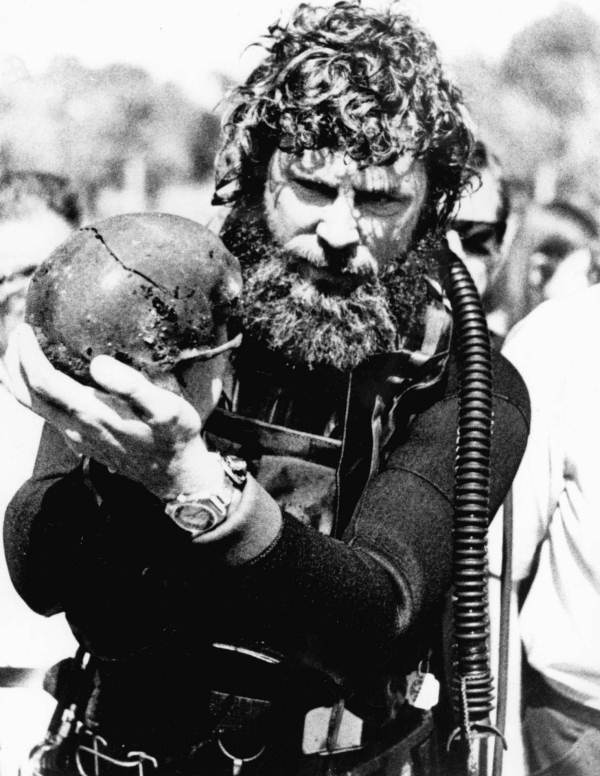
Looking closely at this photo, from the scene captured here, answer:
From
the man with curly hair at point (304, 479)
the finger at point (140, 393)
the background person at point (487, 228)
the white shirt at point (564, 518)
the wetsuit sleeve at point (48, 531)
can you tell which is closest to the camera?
the finger at point (140, 393)

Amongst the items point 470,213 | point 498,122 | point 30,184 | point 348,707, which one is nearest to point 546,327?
point 470,213

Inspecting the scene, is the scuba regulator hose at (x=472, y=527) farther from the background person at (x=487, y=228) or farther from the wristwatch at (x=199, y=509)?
the background person at (x=487, y=228)

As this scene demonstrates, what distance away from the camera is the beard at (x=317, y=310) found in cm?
175

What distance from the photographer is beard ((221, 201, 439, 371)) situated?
1755mm

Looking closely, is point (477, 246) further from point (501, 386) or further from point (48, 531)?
point (48, 531)

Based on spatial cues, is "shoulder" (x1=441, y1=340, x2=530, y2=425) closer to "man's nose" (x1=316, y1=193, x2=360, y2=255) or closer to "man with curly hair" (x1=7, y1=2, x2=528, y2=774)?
"man with curly hair" (x1=7, y1=2, x2=528, y2=774)

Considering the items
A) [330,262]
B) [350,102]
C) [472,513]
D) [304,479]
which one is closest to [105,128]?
[350,102]

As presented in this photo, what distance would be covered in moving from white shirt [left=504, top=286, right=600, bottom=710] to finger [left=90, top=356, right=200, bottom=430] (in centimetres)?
110

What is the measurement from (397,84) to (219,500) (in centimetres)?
96

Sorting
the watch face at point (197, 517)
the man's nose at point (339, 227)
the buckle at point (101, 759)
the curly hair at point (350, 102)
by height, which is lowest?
the buckle at point (101, 759)

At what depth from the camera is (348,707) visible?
5.63ft

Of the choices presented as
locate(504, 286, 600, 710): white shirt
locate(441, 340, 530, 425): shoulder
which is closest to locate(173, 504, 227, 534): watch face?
locate(441, 340, 530, 425): shoulder

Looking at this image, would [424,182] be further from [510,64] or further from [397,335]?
[510,64]

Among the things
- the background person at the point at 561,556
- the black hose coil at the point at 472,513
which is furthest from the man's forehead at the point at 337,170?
the background person at the point at 561,556
